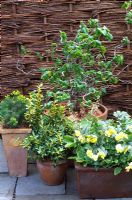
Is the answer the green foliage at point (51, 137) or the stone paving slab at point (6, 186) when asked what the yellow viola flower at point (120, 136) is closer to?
the green foliage at point (51, 137)

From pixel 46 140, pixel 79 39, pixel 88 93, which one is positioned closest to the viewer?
pixel 46 140

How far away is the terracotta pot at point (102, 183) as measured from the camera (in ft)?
11.2

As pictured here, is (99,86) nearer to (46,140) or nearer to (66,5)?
(66,5)

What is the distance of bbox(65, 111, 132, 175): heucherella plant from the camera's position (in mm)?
3318

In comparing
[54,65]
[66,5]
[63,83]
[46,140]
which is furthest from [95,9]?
[46,140]

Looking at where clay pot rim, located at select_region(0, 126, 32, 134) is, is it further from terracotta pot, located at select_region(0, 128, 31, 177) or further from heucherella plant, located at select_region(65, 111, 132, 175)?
heucherella plant, located at select_region(65, 111, 132, 175)

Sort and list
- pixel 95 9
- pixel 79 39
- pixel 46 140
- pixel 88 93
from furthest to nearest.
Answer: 1. pixel 95 9
2. pixel 88 93
3. pixel 79 39
4. pixel 46 140

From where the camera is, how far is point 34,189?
3682mm

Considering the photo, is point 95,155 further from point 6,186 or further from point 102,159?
point 6,186

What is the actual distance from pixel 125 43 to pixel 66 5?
737 millimetres

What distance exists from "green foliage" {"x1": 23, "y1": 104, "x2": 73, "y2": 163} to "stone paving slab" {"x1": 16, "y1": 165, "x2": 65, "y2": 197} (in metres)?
0.27

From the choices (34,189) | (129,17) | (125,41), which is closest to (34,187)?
(34,189)

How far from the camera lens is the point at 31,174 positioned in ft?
13.0

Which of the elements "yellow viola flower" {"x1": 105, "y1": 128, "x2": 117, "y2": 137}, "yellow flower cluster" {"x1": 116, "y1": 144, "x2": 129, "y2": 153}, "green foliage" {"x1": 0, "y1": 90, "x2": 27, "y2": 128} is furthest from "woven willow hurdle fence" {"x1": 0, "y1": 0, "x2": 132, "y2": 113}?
"yellow flower cluster" {"x1": 116, "y1": 144, "x2": 129, "y2": 153}
